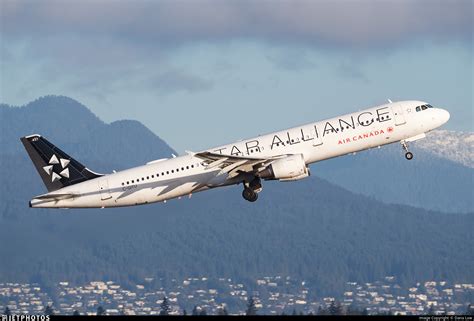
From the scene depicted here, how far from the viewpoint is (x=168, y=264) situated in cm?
18462

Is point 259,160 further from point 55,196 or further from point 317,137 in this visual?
point 55,196

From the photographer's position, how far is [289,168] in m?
75.4

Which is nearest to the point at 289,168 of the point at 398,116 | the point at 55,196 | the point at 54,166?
the point at 398,116

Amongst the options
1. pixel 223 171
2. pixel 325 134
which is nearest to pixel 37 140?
pixel 223 171

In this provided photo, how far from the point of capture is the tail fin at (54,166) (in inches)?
3184

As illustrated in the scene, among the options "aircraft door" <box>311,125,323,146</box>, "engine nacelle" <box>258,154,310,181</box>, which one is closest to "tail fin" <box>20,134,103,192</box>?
"engine nacelle" <box>258,154,310,181</box>

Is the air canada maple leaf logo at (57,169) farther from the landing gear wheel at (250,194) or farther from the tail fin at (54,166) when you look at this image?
the landing gear wheel at (250,194)

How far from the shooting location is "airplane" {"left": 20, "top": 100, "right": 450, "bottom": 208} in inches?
2997

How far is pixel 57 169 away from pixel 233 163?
543 inches

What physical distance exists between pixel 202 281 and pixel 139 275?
983 cm

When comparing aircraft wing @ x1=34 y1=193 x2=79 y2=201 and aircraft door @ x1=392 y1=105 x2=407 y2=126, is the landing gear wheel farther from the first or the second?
aircraft wing @ x1=34 y1=193 x2=79 y2=201

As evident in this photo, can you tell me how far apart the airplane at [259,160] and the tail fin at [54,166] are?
584 mm

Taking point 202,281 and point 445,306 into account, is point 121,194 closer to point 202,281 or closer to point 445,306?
point 445,306

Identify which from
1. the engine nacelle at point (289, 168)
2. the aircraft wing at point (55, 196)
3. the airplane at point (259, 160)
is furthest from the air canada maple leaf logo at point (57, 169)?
the engine nacelle at point (289, 168)
